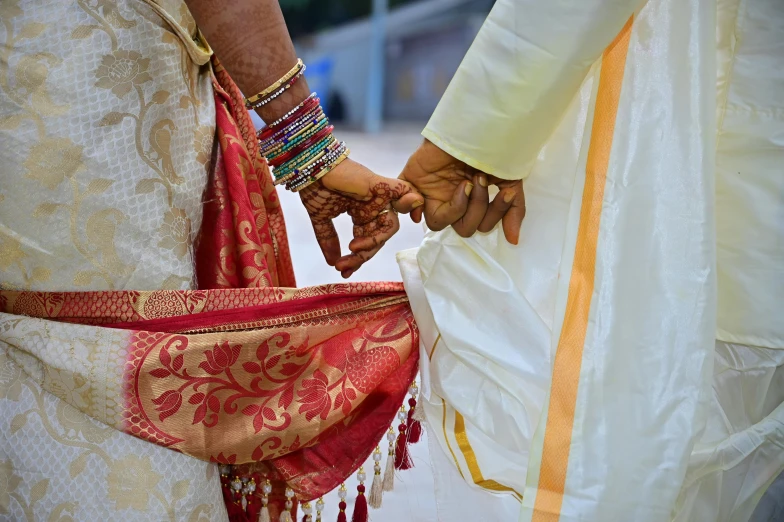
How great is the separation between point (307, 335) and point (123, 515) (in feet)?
0.82

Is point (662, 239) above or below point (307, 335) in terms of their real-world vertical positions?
above

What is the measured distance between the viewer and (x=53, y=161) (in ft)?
2.35

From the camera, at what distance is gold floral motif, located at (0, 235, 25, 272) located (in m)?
0.73

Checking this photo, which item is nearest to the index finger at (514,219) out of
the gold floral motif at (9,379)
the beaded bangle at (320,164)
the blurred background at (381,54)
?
the beaded bangle at (320,164)

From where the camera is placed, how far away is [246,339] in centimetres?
78

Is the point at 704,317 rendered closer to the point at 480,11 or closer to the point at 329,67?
the point at 329,67

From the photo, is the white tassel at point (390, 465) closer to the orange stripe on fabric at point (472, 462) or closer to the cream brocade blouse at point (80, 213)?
the orange stripe on fabric at point (472, 462)

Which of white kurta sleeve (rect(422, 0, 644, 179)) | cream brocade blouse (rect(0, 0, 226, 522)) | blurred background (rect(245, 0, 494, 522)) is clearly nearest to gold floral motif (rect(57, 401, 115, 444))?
cream brocade blouse (rect(0, 0, 226, 522))

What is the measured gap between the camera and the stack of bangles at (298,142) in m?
0.83

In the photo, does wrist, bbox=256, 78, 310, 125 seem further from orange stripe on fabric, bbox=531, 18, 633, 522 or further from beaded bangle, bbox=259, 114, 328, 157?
orange stripe on fabric, bbox=531, 18, 633, 522

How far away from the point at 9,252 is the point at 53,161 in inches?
4.0

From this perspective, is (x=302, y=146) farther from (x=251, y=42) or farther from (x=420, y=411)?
(x=420, y=411)

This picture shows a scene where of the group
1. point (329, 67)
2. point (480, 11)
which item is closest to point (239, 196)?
point (329, 67)

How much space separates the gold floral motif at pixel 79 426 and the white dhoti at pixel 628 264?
1.23ft
